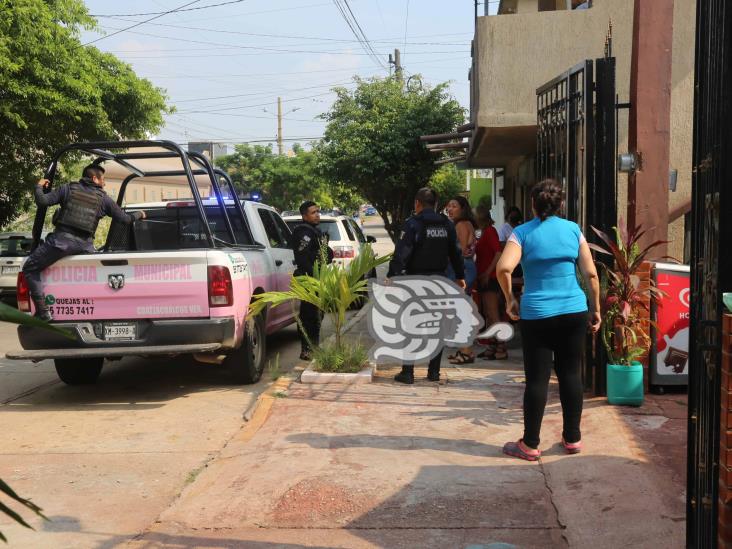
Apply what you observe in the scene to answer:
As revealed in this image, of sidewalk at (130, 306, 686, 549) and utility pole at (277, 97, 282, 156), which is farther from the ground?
utility pole at (277, 97, 282, 156)

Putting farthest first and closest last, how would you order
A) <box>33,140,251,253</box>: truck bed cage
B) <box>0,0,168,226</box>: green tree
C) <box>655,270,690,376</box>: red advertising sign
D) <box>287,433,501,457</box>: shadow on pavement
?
<box>0,0,168,226</box>: green tree < <box>33,140,251,253</box>: truck bed cage < <box>655,270,690,376</box>: red advertising sign < <box>287,433,501,457</box>: shadow on pavement

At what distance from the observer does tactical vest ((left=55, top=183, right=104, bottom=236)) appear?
740 centimetres

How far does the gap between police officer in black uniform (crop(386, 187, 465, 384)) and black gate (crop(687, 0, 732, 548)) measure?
4453mm

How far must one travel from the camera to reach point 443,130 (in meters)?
23.4

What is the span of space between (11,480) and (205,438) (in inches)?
56.9

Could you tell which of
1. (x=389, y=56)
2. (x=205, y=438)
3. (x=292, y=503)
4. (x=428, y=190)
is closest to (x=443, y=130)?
(x=428, y=190)

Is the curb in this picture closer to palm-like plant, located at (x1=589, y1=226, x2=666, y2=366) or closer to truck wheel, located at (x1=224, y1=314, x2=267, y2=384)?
truck wheel, located at (x1=224, y1=314, x2=267, y2=384)

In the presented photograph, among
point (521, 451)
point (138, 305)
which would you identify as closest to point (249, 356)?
point (138, 305)

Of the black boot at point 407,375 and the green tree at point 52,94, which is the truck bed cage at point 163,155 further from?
the green tree at point 52,94

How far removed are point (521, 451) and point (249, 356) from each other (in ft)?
10.8

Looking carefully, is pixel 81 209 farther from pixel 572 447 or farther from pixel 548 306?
pixel 572 447

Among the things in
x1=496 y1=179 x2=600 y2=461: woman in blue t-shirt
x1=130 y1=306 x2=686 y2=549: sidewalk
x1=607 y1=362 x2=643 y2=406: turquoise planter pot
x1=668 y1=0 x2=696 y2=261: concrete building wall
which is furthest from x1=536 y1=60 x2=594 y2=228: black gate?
x1=668 y1=0 x2=696 y2=261: concrete building wall

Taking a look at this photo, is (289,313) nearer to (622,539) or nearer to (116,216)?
(116,216)

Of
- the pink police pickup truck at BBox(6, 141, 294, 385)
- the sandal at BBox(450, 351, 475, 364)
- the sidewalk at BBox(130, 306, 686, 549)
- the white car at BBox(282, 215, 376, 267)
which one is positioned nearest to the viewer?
the sidewalk at BBox(130, 306, 686, 549)
